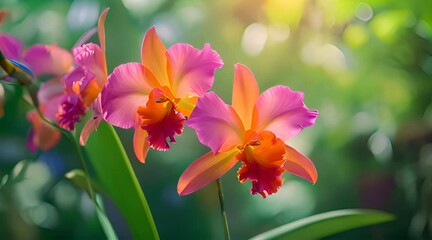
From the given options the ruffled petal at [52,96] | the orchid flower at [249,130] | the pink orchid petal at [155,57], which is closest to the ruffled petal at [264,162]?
the orchid flower at [249,130]

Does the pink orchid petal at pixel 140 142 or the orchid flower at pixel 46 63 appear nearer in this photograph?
the pink orchid petal at pixel 140 142

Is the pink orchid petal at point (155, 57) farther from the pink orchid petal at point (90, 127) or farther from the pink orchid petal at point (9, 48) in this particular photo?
the pink orchid petal at point (9, 48)

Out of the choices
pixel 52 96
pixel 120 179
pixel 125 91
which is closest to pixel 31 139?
pixel 52 96

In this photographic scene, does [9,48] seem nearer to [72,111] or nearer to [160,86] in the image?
[72,111]

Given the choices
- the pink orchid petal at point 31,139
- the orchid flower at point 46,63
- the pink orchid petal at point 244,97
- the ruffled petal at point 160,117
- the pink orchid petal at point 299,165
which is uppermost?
the pink orchid petal at point 244,97

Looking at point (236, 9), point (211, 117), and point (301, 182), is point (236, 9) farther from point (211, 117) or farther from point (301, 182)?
point (211, 117)

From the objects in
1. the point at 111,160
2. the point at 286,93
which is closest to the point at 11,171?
the point at 111,160
